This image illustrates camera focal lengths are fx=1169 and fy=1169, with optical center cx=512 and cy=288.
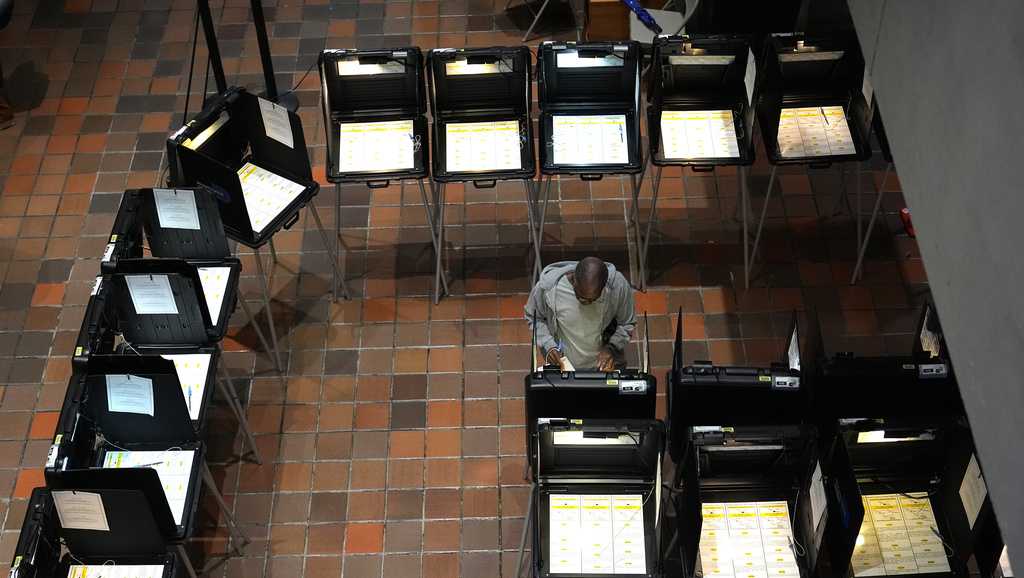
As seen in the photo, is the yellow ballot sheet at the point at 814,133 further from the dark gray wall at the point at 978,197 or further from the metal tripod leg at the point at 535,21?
the metal tripod leg at the point at 535,21

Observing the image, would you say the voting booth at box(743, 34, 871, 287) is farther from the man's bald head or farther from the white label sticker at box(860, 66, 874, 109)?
the man's bald head

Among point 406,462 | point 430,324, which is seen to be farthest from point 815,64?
point 406,462

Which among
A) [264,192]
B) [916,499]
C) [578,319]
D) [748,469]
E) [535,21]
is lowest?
[916,499]

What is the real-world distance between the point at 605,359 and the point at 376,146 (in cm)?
204

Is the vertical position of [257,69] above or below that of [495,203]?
above

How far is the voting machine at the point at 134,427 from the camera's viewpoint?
5508mm

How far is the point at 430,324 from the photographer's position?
24.6ft

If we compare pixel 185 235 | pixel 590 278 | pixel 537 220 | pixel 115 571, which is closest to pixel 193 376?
pixel 185 235

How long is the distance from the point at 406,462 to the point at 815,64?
3.50 m

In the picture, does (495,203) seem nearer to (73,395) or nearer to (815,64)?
(815,64)

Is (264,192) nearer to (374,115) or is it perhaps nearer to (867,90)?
(374,115)

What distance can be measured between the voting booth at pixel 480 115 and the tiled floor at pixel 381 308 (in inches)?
28.1

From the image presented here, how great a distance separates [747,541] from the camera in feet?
18.4

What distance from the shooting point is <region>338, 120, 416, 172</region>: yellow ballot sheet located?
7.09m
